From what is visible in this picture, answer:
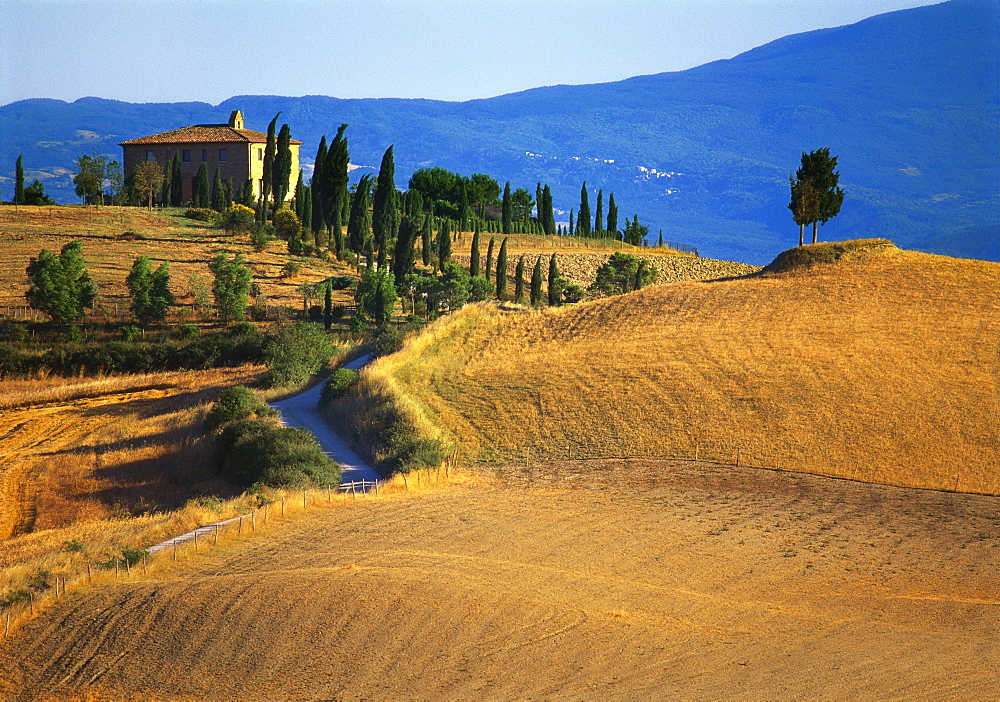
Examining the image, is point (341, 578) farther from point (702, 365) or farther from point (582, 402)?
point (702, 365)

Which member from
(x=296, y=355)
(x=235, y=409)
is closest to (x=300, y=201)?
(x=296, y=355)

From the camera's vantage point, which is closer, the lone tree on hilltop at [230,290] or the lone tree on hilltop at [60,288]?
the lone tree on hilltop at [60,288]

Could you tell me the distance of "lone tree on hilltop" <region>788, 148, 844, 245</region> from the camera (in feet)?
190

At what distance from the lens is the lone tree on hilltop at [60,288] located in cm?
5594

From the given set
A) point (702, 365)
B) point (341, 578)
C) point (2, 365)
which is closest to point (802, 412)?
point (702, 365)

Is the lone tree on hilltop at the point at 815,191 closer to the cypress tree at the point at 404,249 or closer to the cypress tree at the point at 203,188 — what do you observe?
the cypress tree at the point at 404,249

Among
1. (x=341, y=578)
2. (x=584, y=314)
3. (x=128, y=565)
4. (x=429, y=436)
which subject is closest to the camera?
(x=341, y=578)

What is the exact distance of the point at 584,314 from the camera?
165 feet

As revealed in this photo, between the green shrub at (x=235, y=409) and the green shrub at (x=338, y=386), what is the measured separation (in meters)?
3.28

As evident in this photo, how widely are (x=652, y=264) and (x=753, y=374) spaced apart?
51599 mm

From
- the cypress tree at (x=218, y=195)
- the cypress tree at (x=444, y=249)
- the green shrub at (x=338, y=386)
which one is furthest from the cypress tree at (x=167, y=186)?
the green shrub at (x=338, y=386)

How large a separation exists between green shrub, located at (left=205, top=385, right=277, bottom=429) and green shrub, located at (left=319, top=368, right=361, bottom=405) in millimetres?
3283

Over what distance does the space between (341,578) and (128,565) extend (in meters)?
4.96

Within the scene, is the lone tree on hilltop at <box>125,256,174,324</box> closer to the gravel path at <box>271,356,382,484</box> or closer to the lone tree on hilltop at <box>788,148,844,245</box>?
the gravel path at <box>271,356,382,484</box>
